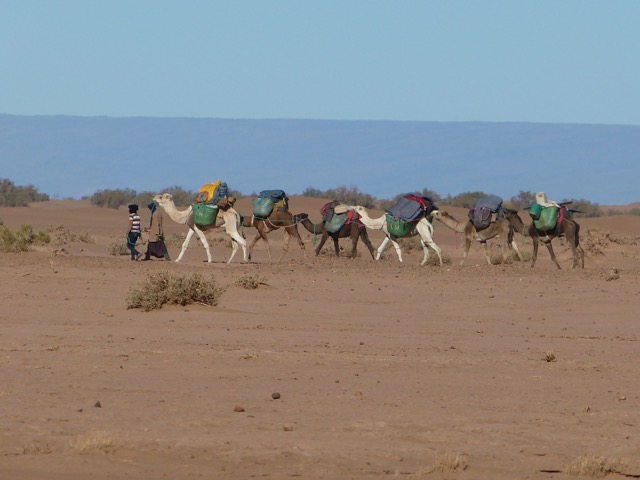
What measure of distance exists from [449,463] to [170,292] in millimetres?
10585

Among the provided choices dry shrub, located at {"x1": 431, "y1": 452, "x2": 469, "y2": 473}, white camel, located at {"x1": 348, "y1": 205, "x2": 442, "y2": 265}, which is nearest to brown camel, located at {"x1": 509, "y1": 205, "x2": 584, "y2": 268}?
white camel, located at {"x1": 348, "y1": 205, "x2": 442, "y2": 265}

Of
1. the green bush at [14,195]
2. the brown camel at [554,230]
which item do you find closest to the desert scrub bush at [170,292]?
the brown camel at [554,230]

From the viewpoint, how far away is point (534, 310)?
73.7ft

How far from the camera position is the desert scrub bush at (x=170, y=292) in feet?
66.0

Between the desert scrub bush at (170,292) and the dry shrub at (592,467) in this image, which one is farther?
the desert scrub bush at (170,292)

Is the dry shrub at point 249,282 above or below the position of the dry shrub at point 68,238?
below

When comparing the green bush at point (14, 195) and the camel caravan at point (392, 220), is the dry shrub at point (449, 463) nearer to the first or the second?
the camel caravan at point (392, 220)

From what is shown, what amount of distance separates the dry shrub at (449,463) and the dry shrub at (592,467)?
70cm

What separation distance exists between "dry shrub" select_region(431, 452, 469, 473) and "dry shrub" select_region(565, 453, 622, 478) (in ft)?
2.29

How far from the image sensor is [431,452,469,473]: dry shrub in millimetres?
9984

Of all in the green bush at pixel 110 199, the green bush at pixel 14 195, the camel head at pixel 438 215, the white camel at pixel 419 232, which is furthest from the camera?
the green bush at pixel 110 199

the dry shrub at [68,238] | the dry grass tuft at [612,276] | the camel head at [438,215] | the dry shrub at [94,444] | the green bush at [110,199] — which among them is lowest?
the dry shrub at [94,444]

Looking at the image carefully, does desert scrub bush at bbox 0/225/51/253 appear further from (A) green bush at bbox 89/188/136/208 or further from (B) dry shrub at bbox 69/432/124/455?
(A) green bush at bbox 89/188/136/208

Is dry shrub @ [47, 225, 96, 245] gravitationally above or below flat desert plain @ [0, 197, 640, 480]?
above
